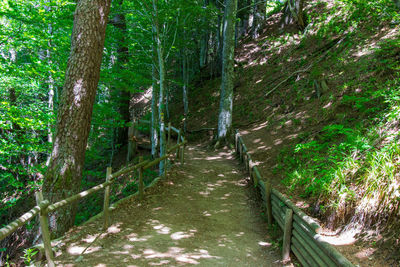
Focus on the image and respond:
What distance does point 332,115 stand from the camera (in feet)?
25.5

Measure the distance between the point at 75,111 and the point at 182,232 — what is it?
10.5 ft

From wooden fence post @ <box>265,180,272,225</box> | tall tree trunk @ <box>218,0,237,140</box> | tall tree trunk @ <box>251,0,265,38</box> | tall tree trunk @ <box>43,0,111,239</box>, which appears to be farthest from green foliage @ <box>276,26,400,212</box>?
tall tree trunk @ <box>251,0,265,38</box>

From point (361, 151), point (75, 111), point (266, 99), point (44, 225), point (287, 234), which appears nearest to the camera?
point (44, 225)

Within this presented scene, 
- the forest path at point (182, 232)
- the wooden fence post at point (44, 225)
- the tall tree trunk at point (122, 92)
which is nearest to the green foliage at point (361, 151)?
the forest path at point (182, 232)

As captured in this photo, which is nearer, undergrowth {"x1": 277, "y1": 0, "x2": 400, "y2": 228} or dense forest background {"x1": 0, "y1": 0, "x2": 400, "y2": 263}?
undergrowth {"x1": 277, "y1": 0, "x2": 400, "y2": 228}

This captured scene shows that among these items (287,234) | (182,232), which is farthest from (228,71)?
(287,234)

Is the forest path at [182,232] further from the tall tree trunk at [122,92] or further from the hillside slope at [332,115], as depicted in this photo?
the tall tree trunk at [122,92]

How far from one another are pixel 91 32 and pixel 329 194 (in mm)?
5359

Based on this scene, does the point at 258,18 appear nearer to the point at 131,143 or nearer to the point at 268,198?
the point at 131,143

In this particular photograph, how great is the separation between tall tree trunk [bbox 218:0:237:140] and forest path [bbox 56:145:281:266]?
182 inches

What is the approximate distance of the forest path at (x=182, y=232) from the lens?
4.14 meters

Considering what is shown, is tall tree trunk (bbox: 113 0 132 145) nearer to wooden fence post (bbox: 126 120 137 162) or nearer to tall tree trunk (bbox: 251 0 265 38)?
→ wooden fence post (bbox: 126 120 137 162)

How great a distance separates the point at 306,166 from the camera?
6195 mm

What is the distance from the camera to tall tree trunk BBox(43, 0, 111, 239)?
4.82m
